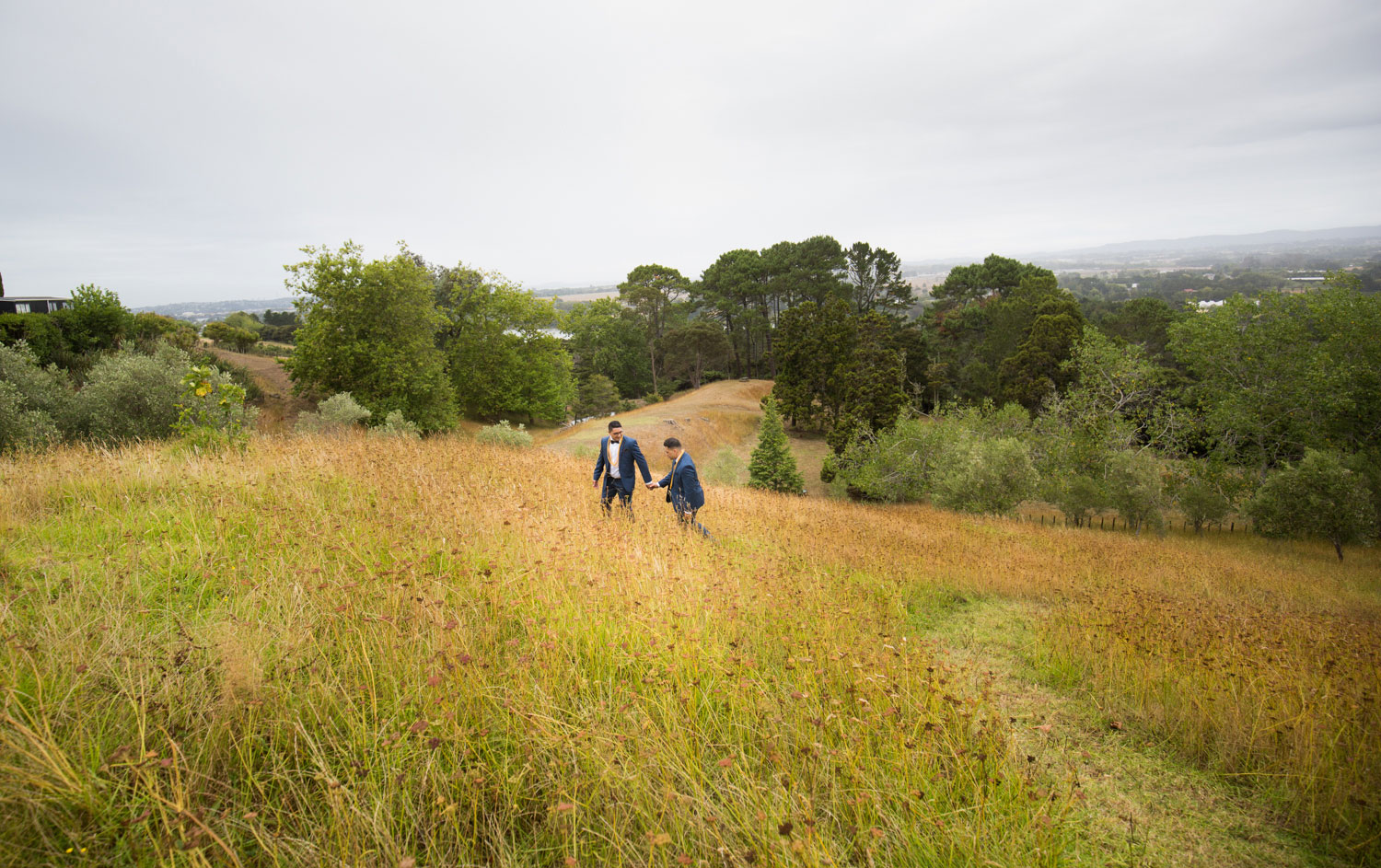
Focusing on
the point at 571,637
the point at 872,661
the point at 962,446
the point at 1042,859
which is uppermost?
the point at 571,637

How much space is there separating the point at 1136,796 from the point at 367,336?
32883 millimetres

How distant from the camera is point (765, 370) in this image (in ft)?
194

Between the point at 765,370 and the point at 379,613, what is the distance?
57414mm

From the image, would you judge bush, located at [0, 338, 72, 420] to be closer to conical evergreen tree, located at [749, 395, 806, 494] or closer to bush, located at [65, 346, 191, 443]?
bush, located at [65, 346, 191, 443]

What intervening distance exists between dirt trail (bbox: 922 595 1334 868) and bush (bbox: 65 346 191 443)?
2344 cm

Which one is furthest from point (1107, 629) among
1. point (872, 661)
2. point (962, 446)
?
point (962, 446)

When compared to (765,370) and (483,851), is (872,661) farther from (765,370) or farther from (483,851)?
(765,370)

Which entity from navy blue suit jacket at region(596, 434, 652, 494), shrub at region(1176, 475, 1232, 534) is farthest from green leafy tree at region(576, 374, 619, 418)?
navy blue suit jacket at region(596, 434, 652, 494)

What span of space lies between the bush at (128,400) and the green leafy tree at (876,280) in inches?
1950

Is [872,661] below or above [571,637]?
below

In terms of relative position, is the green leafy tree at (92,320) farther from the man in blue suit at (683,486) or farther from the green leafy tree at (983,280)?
the green leafy tree at (983,280)

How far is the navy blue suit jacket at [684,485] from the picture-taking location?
7.64 metres

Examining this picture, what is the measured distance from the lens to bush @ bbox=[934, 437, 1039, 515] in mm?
20750

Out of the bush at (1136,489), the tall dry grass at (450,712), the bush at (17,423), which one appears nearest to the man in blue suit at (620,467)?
the tall dry grass at (450,712)
